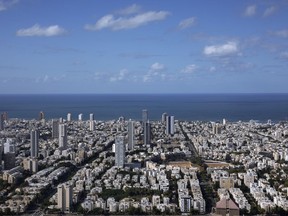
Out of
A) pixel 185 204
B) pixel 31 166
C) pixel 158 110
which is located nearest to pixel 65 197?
pixel 185 204

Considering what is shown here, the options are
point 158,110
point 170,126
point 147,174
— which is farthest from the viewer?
point 158,110

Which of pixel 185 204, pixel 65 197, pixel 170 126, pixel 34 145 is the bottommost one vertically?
pixel 185 204

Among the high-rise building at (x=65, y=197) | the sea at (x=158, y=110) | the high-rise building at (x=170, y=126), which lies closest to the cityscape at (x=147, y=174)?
the high-rise building at (x=65, y=197)

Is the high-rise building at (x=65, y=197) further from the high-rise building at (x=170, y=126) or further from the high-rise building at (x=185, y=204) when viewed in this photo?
the high-rise building at (x=170, y=126)

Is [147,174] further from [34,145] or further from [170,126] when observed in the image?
[170,126]

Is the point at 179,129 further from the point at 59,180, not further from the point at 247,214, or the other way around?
the point at 247,214

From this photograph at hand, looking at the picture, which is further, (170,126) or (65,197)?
(170,126)

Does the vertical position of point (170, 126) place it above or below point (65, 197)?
above

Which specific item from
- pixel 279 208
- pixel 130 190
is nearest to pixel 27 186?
pixel 130 190

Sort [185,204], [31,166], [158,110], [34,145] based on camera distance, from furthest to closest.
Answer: [158,110] → [34,145] → [31,166] → [185,204]
